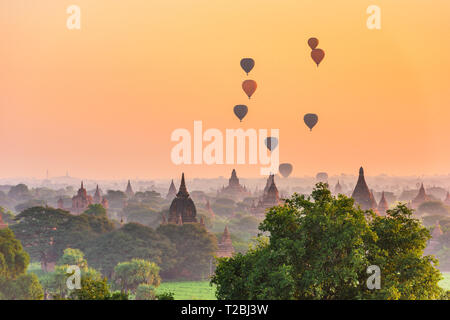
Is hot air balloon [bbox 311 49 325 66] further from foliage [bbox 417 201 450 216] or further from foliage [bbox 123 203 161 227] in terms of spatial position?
foliage [bbox 417 201 450 216]

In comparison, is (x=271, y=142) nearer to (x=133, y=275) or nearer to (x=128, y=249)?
(x=128, y=249)

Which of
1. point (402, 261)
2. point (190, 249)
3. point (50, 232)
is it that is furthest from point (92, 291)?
point (50, 232)

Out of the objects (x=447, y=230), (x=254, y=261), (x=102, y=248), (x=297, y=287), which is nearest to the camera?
(x=297, y=287)

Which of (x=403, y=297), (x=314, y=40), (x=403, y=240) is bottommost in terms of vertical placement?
(x=403, y=297)

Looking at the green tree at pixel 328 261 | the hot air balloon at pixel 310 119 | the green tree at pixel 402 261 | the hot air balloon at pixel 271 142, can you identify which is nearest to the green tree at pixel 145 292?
the green tree at pixel 328 261
